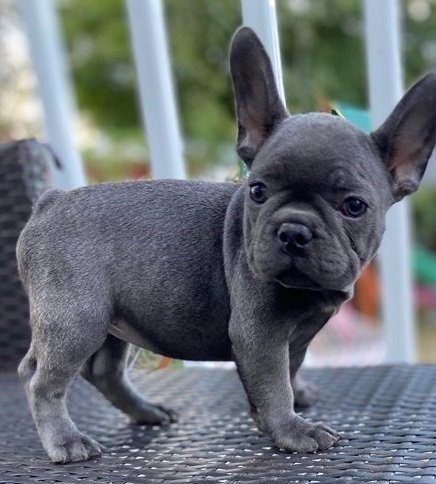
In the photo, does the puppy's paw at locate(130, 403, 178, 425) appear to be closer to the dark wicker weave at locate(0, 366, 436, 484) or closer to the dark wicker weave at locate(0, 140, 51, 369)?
the dark wicker weave at locate(0, 366, 436, 484)

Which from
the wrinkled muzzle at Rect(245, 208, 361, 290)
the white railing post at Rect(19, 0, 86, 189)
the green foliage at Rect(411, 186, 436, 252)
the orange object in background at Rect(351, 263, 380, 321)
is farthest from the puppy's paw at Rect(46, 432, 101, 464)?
the green foliage at Rect(411, 186, 436, 252)

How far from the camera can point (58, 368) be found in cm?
77

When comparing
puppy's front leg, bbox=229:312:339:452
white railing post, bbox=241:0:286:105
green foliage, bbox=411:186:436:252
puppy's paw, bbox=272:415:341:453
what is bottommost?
green foliage, bbox=411:186:436:252

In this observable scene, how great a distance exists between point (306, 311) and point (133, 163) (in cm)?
287

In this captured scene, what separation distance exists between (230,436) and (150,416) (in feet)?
0.39

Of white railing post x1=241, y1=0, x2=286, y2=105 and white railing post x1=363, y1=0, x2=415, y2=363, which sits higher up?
white railing post x1=241, y1=0, x2=286, y2=105

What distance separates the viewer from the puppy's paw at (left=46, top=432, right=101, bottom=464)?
79 centimetres

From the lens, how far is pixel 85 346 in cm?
76

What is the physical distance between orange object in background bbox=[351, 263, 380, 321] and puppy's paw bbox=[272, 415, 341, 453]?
111 inches

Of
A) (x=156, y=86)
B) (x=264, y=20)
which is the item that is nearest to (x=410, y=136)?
(x=264, y=20)

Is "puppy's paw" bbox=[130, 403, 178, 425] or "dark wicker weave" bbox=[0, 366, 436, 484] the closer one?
"dark wicker weave" bbox=[0, 366, 436, 484]

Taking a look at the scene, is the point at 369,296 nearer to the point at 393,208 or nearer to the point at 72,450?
the point at 393,208

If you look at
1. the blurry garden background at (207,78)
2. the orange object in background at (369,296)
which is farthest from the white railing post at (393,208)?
the orange object in background at (369,296)

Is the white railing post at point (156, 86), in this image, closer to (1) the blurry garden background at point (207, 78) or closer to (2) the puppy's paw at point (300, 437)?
(2) the puppy's paw at point (300, 437)
